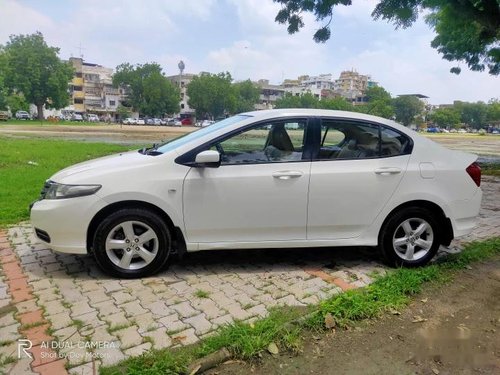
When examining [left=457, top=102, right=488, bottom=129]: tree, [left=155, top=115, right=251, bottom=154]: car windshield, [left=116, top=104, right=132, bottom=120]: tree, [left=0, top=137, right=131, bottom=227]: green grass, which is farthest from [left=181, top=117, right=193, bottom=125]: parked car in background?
[left=155, top=115, right=251, bottom=154]: car windshield

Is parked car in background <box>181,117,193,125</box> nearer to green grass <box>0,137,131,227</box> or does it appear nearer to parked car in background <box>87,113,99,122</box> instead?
parked car in background <box>87,113,99,122</box>

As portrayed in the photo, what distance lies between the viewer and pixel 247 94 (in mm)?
99375

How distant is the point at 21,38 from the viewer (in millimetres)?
66500

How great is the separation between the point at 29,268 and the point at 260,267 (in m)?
2.32

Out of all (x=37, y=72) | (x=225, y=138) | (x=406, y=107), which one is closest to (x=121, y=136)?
(x=225, y=138)

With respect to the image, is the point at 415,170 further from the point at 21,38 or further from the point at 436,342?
the point at 21,38

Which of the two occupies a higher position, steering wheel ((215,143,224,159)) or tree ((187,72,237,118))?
tree ((187,72,237,118))

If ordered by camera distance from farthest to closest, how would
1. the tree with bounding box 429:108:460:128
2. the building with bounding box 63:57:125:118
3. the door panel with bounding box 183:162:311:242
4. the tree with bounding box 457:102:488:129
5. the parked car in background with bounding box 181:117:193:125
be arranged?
the tree with bounding box 457:102:488:129
the tree with bounding box 429:108:460:128
the building with bounding box 63:57:125:118
the parked car in background with bounding box 181:117:193:125
the door panel with bounding box 183:162:311:242

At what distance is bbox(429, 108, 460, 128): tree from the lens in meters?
105

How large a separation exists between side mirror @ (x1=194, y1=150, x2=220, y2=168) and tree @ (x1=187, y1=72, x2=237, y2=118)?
85030mm

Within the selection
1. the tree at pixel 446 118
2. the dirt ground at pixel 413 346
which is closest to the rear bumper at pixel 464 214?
the dirt ground at pixel 413 346

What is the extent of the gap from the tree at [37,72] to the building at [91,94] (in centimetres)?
3087

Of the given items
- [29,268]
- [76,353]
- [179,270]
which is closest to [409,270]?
[179,270]

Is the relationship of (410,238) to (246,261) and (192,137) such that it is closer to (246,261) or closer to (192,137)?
(246,261)
